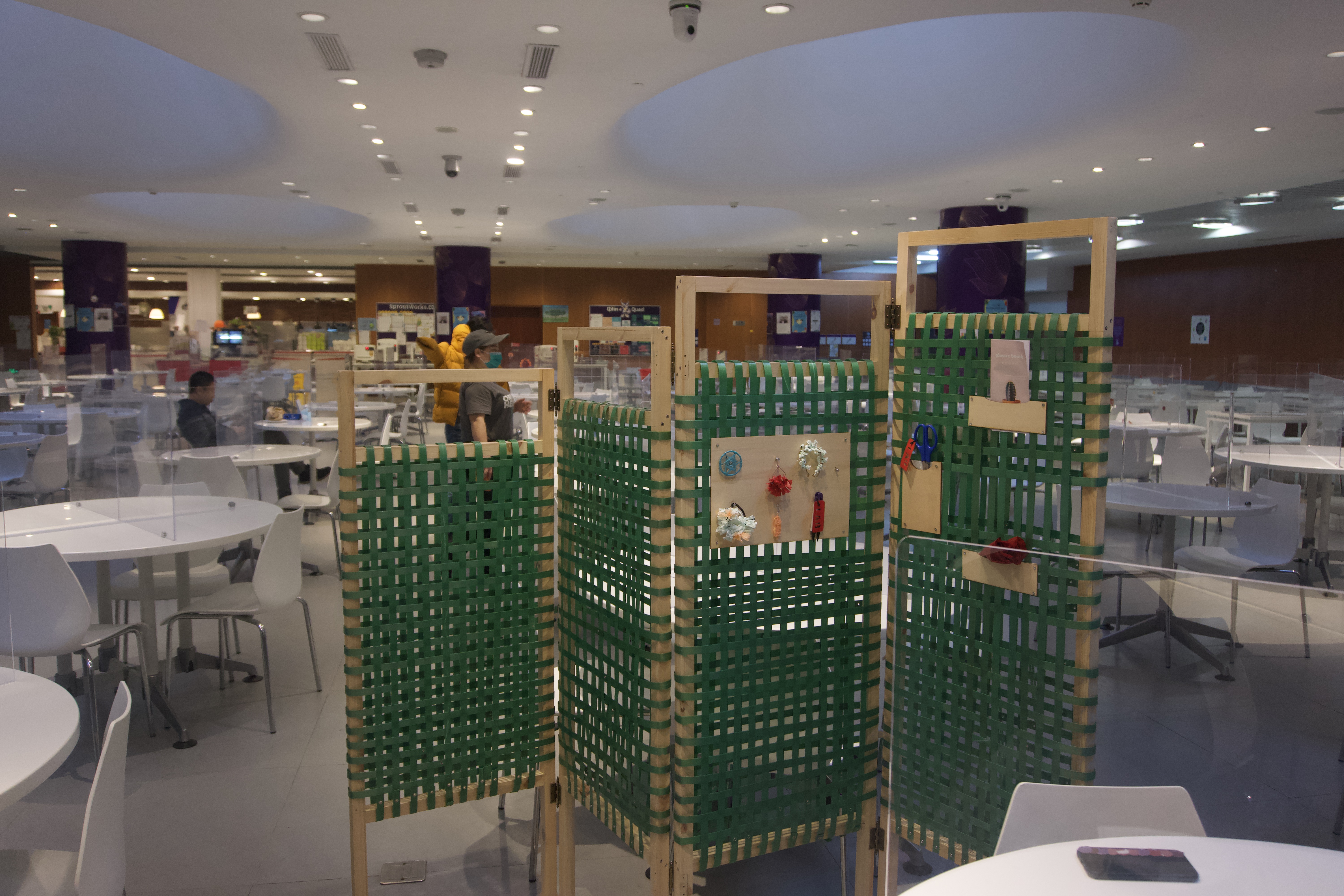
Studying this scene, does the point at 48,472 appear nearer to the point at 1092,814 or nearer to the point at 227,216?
the point at 1092,814

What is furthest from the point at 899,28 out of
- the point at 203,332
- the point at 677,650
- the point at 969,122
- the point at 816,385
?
the point at 203,332

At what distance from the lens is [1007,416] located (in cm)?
233

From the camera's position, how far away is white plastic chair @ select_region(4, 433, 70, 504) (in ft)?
21.7

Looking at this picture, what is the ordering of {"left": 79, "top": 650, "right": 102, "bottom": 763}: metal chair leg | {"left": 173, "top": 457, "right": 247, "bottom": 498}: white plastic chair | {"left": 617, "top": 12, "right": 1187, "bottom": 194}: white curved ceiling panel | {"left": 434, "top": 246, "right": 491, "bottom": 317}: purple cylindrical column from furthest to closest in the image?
{"left": 434, "top": 246, "right": 491, "bottom": 317}: purple cylindrical column
{"left": 617, "top": 12, "right": 1187, "bottom": 194}: white curved ceiling panel
{"left": 173, "top": 457, "right": 247, "bottom": 498}: white plastic chair
{"left": 79, "top": 650, "right": 102, "bottom": 763}: metal chair leg

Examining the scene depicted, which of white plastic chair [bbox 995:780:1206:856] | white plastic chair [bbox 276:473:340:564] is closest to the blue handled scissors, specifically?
white plastic chair [bbox 995:780:1206:856]

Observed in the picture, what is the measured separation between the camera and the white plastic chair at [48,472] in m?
6.62

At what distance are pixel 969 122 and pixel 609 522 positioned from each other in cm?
644

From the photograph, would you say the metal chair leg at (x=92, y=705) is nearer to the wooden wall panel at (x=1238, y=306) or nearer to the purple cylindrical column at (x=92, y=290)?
the wooden wall panel at (x=1238, y=306)

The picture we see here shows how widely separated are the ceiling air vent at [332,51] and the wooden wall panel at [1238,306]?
12.3 m

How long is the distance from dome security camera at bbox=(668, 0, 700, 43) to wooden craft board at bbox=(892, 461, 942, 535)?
321cm

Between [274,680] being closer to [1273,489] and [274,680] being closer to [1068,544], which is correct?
[1068,544]

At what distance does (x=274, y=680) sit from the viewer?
449cm

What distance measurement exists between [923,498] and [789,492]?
1.28 feet

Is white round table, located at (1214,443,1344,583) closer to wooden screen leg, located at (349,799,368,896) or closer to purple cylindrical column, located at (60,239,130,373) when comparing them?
wooden screen leg, located at (349,799,368,896)
